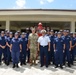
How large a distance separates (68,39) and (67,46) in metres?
0.33

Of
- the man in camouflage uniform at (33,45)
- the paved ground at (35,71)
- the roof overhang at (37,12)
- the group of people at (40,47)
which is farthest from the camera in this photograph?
the roof overhang at (37,12)

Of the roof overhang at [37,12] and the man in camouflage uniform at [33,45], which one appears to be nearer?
the man in camouflage uniform at [33,45]

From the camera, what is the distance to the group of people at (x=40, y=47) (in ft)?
31.4

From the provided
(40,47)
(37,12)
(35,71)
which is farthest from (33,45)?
(37,12)

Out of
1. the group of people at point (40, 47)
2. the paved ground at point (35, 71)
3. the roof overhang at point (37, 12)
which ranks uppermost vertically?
the roof overhang at point (37, 12)

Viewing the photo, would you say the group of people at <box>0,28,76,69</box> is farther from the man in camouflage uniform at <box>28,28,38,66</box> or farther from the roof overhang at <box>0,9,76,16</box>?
the roof overhang at <box>0,9,76,16</box>

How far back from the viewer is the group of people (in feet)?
31.4

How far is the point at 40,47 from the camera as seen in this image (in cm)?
970

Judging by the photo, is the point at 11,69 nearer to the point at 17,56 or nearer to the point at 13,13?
the point at 17,56

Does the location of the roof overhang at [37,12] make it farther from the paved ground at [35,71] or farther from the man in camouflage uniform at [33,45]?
the paved ground at [35,71]

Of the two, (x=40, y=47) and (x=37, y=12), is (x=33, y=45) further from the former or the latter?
(x=37, y=12)

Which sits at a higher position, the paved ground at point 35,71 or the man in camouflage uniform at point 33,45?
the man in camouflage uniform at point 33,45

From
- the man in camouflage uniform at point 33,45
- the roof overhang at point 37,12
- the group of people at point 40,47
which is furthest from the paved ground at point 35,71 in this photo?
the roof overhang at point 37,12

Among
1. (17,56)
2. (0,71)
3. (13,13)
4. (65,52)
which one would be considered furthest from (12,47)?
(13,13)
